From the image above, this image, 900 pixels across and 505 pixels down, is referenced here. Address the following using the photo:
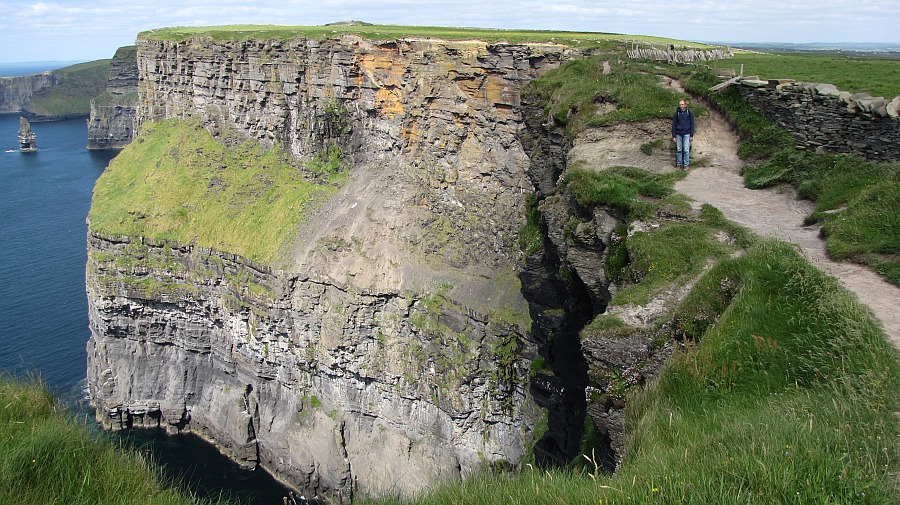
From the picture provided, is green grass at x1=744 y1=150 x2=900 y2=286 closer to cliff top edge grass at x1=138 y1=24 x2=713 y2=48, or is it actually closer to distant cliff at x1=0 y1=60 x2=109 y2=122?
cliff top edge grass at x1=138 y1=24 x2=713 y2=48

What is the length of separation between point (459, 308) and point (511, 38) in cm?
1553

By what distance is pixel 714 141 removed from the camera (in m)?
21.8

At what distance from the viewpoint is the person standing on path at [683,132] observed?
64.6 feet

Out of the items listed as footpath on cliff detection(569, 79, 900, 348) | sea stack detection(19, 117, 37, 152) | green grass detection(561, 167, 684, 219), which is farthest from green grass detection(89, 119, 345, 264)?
sea stack detection(19, 117, 37, 152)

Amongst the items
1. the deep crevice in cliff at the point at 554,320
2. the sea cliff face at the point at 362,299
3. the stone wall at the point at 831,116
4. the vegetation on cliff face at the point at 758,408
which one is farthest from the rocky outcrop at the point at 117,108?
the vegetation on cliff face at the point at 758,408

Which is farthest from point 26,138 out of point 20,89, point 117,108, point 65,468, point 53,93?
point 65,468

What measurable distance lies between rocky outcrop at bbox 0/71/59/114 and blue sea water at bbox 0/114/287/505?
323 ft

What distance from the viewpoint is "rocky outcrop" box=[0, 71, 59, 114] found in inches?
7598

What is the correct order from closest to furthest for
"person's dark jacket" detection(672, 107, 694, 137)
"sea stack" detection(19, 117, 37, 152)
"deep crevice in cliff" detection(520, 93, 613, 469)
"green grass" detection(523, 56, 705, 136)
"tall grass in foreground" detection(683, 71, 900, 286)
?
"tall grass in foreground" detection(683, 71, 900, 286) → "person's dark jacket" detection(672, 107, 694, 137) → "deep crevice in cliff" detection(520, 93, 613, 469) → "green grass" detection(523, 56, 705, 136) → "sea stack" detection(19, 117, 37, 152)

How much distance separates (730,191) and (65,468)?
16.0 m

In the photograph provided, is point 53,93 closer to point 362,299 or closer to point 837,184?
point 362,299

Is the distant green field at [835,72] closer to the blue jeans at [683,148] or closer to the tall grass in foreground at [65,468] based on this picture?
the blue jeans at [683,148]

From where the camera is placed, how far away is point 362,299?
123 ft

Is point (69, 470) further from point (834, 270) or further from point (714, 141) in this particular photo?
point (714, 141)
